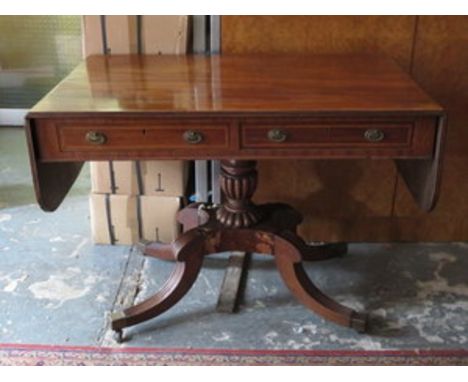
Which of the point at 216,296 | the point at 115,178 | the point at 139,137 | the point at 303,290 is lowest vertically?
the point at 216,296

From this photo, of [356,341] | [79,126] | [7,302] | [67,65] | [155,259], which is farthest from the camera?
[67,65]

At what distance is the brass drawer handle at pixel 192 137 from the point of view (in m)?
1.39

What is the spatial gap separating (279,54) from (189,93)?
499 millimetres

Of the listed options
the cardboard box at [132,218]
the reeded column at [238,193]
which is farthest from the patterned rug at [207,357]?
the cardboard box at [132,218]

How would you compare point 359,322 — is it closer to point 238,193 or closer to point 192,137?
point 238,193

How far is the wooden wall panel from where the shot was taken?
184 centimetres

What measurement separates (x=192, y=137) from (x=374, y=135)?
0.43 m

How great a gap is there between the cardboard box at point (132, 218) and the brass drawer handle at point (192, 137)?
2.21 ft

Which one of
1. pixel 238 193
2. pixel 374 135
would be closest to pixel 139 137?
pixel 238 193

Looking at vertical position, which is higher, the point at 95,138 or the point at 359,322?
the point at 95,138

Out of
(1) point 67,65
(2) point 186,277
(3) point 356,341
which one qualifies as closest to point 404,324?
(3) point 356,341

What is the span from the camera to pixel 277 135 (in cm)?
139

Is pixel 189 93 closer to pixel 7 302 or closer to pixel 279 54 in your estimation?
pixel 279 54

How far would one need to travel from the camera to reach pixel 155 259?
2.06 meters
